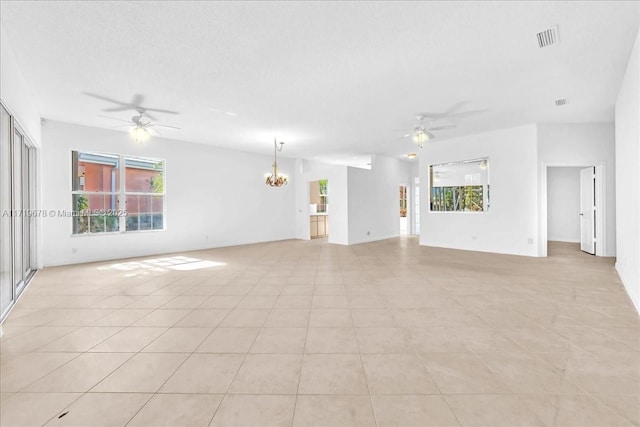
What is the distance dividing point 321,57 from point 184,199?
19.6ft

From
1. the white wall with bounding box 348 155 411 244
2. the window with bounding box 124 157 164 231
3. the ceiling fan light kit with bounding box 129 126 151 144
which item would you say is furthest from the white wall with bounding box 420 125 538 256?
the window with bounding box 124 157 164 231

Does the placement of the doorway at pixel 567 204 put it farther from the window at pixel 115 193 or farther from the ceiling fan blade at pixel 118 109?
the window at pixel 115 193

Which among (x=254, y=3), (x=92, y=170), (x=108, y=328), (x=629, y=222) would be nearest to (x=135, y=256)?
(x=92, y=170)

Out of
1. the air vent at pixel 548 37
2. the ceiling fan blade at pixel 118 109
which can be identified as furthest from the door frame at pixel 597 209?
the ceiling fan blade at pixel 118 109

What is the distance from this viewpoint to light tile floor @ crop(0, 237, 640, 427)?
161 cm

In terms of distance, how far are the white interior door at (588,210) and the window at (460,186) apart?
223 centimetres

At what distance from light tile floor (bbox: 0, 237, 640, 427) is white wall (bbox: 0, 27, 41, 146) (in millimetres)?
2462

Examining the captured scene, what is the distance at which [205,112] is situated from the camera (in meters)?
5.50

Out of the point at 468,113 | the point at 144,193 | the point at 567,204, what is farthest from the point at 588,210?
the point at 144,193

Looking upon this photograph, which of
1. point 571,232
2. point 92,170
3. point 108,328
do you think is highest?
point 92,170

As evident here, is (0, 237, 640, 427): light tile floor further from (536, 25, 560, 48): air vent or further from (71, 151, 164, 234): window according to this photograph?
(536, 25, 560, 48): air vent

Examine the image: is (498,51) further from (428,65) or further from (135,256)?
(135,256)

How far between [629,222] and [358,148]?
6.41 meters

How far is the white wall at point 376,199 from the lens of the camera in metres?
9.19
